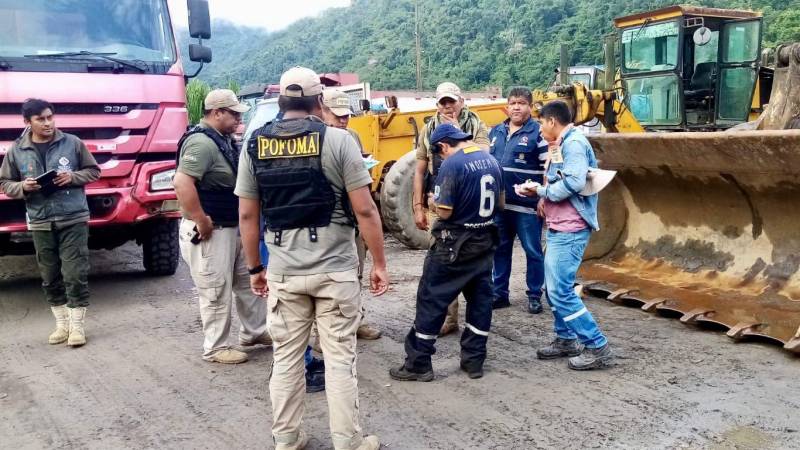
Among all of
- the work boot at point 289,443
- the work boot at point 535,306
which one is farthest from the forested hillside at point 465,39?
the work boot at point 289,443

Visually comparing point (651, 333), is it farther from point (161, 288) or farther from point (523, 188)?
point (161, 288)

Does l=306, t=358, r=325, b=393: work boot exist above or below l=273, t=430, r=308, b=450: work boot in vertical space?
below

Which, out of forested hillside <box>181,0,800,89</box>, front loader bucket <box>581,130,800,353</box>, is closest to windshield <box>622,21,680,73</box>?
front loader bucket <box>581,130,800,353</box>

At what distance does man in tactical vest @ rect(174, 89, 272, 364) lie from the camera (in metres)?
4.57

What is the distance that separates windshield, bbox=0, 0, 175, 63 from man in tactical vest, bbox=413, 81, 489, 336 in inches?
107

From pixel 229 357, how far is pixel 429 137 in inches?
81.3

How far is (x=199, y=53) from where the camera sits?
23.8 ft

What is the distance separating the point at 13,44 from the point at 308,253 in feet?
14.1

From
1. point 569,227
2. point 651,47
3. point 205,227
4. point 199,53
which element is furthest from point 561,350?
point 651,47

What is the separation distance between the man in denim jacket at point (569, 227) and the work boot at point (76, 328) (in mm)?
3444

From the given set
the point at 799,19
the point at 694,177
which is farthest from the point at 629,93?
the point at 799,19

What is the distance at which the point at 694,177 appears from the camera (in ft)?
18.6

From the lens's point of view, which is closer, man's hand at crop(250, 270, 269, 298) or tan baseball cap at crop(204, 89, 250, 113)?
man's hand at crop(250, 270, 269, 298)

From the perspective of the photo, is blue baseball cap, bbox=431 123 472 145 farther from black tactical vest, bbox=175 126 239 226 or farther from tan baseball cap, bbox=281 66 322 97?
black tactical vest, bbox=175 126 239 226
